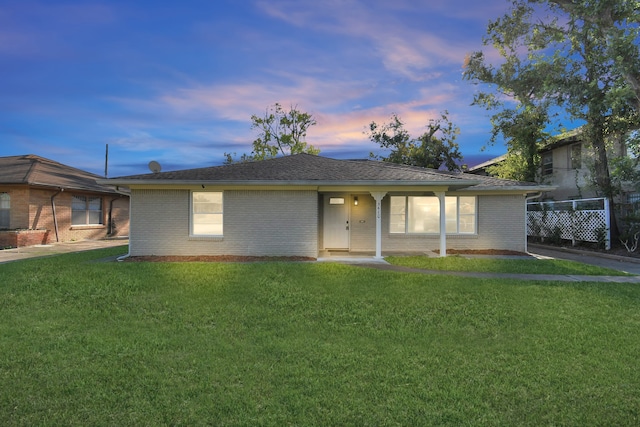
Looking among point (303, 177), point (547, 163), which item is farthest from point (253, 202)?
point (547, 163)

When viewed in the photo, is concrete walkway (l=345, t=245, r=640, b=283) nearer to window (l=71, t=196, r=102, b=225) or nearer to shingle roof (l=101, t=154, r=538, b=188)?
shingle roof (l=101, t=154, r=538, b=188)

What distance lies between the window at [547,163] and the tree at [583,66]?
4.44 m

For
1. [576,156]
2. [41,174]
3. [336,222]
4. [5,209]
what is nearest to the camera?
[336,222]

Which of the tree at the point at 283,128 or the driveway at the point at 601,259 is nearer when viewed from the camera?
the driveway at the point at 601,259

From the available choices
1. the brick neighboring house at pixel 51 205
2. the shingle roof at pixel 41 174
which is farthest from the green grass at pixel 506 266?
the shingle roof at pixel 41 174

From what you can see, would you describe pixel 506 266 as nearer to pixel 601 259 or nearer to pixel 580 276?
pixel 580 276

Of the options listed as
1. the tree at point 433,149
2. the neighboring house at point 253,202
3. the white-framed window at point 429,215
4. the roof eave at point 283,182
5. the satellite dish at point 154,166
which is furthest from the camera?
the tree at point 433,149

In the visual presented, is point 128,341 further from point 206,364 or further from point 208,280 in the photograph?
point 208,280

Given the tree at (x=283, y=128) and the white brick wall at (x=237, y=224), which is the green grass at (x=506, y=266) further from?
the tree at (x=283, y=128)

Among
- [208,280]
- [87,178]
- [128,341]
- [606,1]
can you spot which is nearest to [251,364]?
[128,341]

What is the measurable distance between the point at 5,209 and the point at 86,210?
3.79 m

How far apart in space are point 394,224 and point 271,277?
22.8 feet

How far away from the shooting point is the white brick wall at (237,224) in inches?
480

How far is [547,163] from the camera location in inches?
870
